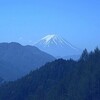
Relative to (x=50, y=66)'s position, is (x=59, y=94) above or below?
below

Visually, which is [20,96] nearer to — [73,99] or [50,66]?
[50,66]

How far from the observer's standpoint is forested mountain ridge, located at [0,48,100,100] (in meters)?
117

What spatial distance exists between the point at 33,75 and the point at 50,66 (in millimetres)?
9255

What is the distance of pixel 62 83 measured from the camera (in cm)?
13875

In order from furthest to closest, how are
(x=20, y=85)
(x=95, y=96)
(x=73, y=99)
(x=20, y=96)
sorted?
(x=20, y=85)
(x=20, y=96)
(x=73, y=99)
(x=95, y=96)

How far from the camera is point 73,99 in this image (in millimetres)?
117438

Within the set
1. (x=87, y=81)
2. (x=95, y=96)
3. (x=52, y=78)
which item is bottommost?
(x=95, y=96)

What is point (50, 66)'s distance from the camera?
614 ft

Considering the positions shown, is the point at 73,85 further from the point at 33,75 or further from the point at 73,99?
the point at 33,75

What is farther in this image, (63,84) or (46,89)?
(46,89)

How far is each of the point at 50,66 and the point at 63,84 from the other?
49.6m

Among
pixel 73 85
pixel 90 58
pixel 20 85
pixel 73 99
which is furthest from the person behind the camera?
pixel 20 85

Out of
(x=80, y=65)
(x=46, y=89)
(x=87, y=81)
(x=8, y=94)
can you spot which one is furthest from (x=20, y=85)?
(x=87, y=81)

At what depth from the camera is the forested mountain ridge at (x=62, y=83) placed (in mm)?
117200
